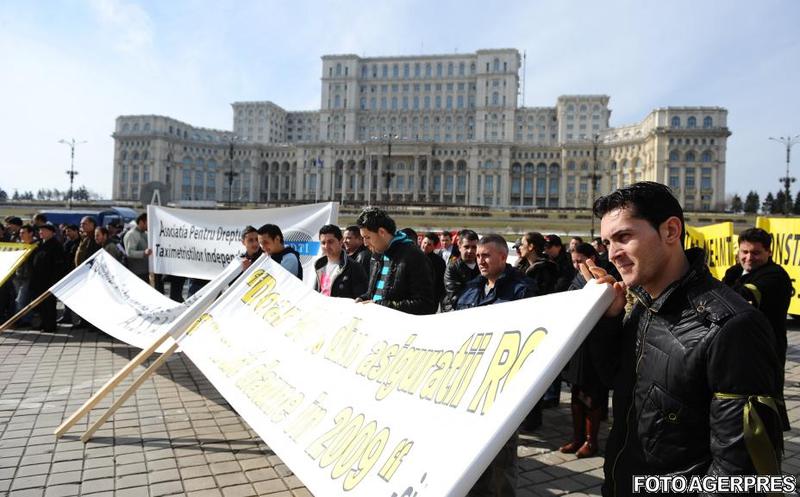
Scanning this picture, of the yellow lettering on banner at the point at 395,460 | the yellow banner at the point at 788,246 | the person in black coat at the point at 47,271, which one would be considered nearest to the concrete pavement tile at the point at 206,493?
the yellow lettering on banner at the point at 395,460

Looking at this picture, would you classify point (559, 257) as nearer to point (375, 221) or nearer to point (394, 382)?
point (375, 221)

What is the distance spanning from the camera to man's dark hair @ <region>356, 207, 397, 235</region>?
14.9ft

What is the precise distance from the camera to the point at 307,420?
3008 mm

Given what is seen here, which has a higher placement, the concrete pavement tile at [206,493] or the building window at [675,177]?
the building window at [675,177]

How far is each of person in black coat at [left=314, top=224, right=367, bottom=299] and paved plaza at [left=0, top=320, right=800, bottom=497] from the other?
5.50 feet

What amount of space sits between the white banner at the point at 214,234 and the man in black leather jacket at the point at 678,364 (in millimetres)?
5572

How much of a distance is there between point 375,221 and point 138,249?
24.2 ft

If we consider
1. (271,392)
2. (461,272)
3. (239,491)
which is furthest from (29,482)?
(461,272)

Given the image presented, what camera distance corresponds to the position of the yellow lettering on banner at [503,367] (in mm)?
1989

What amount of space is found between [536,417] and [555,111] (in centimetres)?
11145

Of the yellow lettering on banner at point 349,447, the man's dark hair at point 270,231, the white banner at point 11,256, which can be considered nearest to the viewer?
the yellow lettering on banner at point 349,447

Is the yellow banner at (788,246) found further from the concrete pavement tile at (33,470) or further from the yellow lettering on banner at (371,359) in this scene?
the concrete pavement tile at (33,470)

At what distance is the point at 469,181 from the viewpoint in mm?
97812

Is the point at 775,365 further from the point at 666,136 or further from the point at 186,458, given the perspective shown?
the point at 666,136
